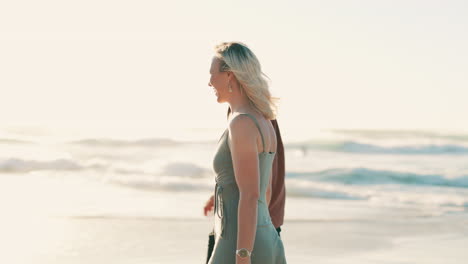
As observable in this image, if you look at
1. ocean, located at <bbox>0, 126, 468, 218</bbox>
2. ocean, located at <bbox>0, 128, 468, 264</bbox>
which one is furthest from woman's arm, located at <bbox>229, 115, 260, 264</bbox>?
ocean, located at <bbox>0, 126, 468, 218</bbox>

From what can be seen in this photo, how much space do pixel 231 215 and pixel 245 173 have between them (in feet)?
0.71

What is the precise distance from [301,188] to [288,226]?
520cm

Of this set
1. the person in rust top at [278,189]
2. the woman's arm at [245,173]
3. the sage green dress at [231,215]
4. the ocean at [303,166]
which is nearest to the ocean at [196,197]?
the ocean at [303,166]

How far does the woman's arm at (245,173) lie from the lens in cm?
247

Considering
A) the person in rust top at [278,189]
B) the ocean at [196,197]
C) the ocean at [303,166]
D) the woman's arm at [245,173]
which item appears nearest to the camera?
the woman's arm at [245,173]

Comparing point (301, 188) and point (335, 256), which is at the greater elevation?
point (301, 188)

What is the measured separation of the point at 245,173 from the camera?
2.48m

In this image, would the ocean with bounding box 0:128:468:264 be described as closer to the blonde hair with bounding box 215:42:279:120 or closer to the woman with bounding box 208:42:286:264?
the woman with bounding box 208:42:286:264

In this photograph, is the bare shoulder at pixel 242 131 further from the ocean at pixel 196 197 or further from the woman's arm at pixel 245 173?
the ocean at pixel 196 197

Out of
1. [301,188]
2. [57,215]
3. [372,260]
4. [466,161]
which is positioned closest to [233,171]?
[372,260]

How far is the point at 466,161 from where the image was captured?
20.3m

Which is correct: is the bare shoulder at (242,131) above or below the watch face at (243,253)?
above

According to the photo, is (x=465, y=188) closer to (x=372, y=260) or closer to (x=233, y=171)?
(x=372, y=260)

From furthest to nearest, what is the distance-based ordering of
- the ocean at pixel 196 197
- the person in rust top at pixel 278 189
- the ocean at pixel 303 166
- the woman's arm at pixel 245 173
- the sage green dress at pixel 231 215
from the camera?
1. the ocean at pixel 303 166
2. the ocean at pixel 196 197
3. the person in rust top at pixel 278 189
4. the sage green dress at pixel 231 215
5. the woman's arm at pixel 245 173
